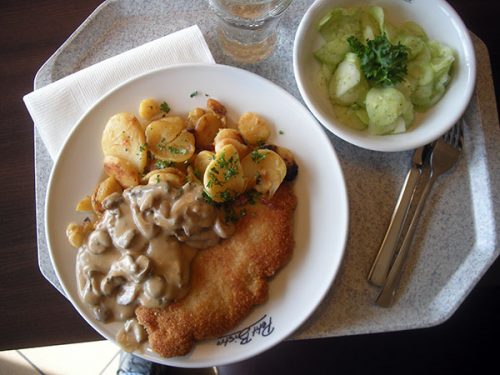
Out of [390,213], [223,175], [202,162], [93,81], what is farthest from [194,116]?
[390,213]

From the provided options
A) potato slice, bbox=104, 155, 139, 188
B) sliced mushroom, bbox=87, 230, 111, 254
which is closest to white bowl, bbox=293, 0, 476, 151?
potato slice, bbox=104, 155, 139, 188

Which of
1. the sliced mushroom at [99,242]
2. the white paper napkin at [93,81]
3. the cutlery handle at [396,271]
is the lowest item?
the cutlery handle at [396,271]

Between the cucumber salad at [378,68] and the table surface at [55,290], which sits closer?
the cucumber salad at [378,68]

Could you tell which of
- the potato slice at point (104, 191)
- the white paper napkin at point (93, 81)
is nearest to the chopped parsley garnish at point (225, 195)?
the potato slice at point (104, 191)

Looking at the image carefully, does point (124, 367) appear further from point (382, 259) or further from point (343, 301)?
point (382, 259)

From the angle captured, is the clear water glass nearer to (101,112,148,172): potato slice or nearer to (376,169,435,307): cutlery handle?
(101,112,148,172): potato slice

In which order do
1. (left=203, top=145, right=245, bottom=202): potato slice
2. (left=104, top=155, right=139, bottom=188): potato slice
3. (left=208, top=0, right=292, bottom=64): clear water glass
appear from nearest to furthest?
(left=203, top=145, right=245, bottom=202): potato slice
(left=104, top=155, right=139, bottom=188): potato slice
(left=208, top=0, right=292, bottom=64): clear water glass

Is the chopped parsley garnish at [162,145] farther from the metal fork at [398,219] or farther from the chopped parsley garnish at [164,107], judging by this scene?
the metal fork at [398,219]
